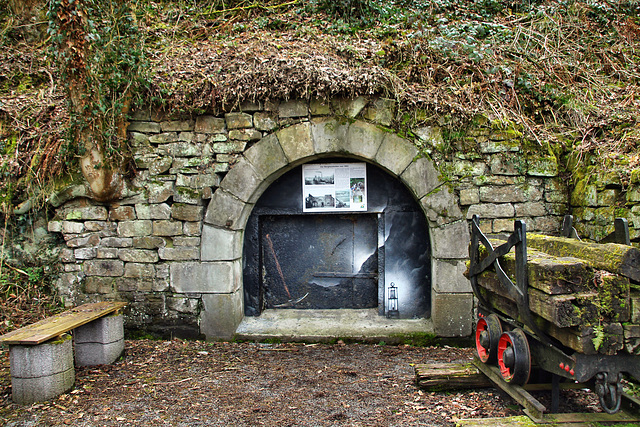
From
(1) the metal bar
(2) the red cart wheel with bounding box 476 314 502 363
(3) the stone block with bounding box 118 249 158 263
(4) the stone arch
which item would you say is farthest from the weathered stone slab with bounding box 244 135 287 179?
(1) the metal bar

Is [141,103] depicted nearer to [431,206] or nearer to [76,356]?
[76,356]

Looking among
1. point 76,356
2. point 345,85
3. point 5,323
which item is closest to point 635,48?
point 345,85

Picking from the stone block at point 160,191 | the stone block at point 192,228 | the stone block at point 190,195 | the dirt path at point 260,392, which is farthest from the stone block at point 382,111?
the dirt path at point 260,392

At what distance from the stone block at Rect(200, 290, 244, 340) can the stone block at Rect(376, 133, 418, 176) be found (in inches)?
84.0

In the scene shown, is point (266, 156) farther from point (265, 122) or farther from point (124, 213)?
point (124, 213)

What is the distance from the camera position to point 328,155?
14.4ft

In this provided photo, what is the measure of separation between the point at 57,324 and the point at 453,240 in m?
3.67

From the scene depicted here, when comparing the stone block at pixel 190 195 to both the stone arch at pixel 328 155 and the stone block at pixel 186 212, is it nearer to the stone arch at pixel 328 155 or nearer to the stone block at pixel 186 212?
the stone block at pixel 186 212

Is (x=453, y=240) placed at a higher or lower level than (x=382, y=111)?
lower

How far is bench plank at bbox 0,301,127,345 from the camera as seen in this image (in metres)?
3.11

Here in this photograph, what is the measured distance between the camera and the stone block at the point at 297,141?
4270 mm

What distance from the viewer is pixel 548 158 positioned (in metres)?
4.15

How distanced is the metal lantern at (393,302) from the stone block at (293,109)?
2152 mm

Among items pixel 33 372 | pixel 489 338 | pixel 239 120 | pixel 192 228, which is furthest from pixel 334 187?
pixel 33 372
